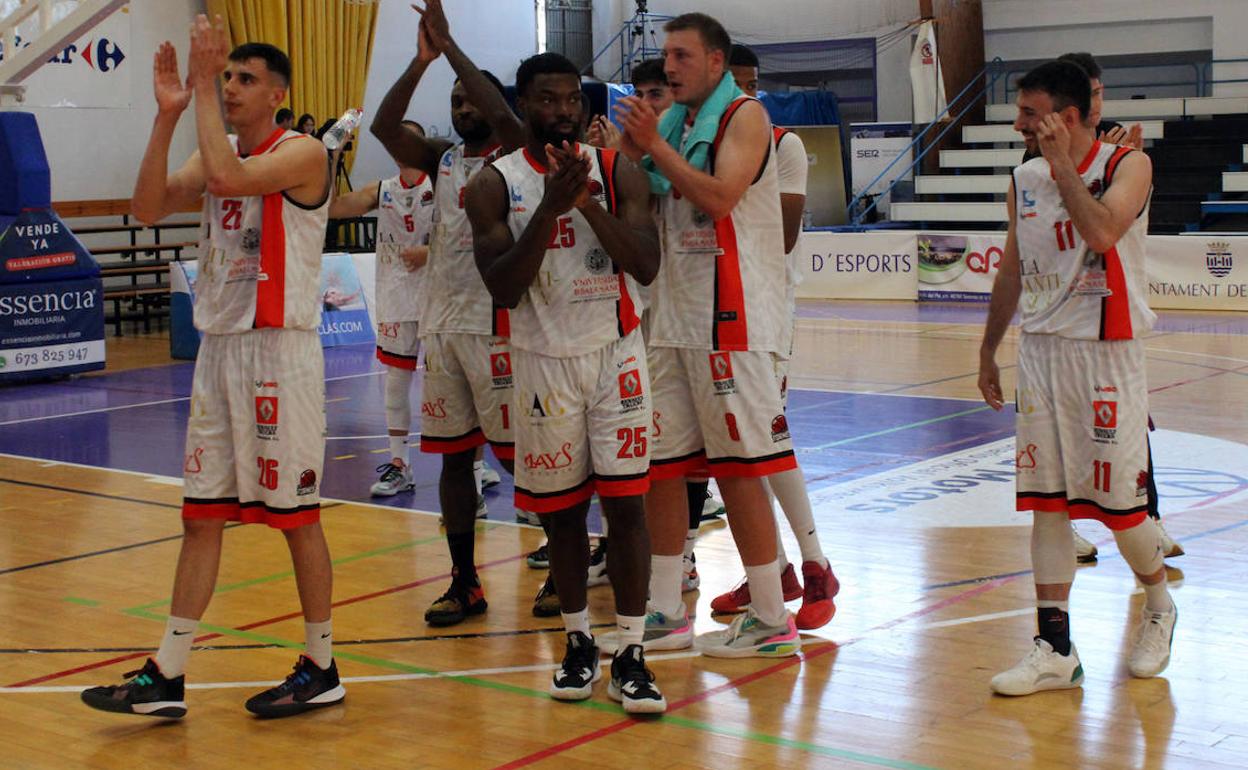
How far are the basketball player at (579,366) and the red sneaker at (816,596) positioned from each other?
0.93m

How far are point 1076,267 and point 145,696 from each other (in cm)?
300

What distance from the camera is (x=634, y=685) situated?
14.5 feet

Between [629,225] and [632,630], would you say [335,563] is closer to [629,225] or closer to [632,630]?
[632,630]

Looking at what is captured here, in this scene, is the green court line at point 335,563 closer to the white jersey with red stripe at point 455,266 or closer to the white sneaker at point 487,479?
the white sneaker at point 487,479

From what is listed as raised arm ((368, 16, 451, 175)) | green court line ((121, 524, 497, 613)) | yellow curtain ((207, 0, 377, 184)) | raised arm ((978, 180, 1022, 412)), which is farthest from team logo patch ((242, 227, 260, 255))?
yellow curtain ((207, 0, 377, 184))

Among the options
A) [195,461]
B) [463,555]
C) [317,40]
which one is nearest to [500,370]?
[463,555]

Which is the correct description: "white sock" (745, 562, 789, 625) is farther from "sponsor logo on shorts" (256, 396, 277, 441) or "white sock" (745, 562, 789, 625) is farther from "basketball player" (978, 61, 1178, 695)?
"sponsor logo on shorts" (256, 396, 277, 441)

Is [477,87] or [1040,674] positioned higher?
[477,87]

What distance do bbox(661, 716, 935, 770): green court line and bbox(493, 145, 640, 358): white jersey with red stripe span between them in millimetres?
1107

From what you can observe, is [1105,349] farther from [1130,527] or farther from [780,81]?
[780,81]

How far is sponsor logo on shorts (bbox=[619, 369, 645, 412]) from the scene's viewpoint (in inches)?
176

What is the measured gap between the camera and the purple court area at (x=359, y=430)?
8430 millimetres

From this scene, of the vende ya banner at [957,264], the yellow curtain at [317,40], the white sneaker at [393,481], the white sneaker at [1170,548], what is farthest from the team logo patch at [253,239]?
the yellow curtain at [317,40]

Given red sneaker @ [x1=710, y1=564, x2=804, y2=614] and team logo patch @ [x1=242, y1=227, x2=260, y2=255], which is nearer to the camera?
team logo patch @ [x1=242, y1=227, x2=260, y2=255]
